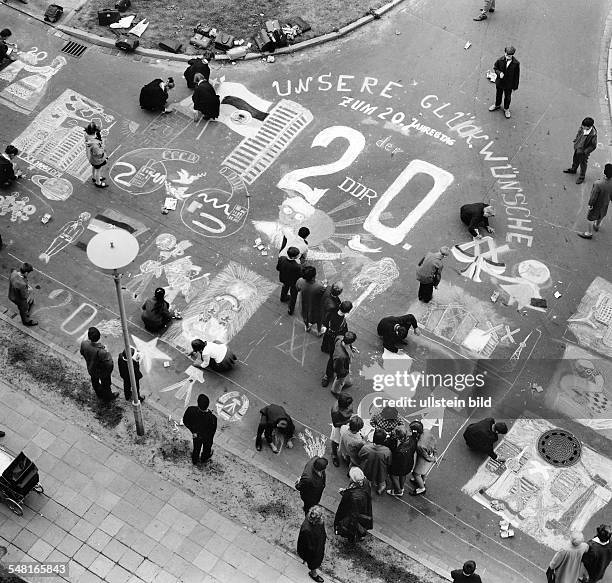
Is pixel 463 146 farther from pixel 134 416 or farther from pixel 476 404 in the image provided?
pixel 134 416

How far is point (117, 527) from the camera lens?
17156mm

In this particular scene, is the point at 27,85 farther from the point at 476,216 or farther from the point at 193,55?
the point at 476,216

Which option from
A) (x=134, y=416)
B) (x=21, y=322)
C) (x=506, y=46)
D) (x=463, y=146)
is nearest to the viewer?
(x=134, y=416)

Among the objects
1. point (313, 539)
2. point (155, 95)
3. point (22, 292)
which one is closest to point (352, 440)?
point (313, 539)

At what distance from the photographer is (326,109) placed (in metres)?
24.8

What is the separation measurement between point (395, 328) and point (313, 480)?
14.2ft

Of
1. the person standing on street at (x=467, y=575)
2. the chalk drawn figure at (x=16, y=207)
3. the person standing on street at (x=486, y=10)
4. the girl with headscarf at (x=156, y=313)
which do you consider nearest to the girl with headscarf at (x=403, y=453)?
the person standing on street at (x=467, y=575)

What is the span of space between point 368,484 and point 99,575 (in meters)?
4.50

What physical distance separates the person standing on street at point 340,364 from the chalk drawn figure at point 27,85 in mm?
10073

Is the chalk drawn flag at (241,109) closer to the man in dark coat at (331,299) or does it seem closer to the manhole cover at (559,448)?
the man in dark coat at (331,299)

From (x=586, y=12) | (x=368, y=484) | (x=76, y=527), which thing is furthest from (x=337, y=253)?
(x=586, y=12)

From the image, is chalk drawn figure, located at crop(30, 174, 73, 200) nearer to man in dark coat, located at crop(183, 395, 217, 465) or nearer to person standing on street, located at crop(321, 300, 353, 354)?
person standing on street, located at crop(321, 300, 353, 354)

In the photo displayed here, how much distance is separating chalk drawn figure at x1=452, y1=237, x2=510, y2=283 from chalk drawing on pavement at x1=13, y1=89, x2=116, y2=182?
836cm

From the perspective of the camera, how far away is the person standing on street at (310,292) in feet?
64.3
